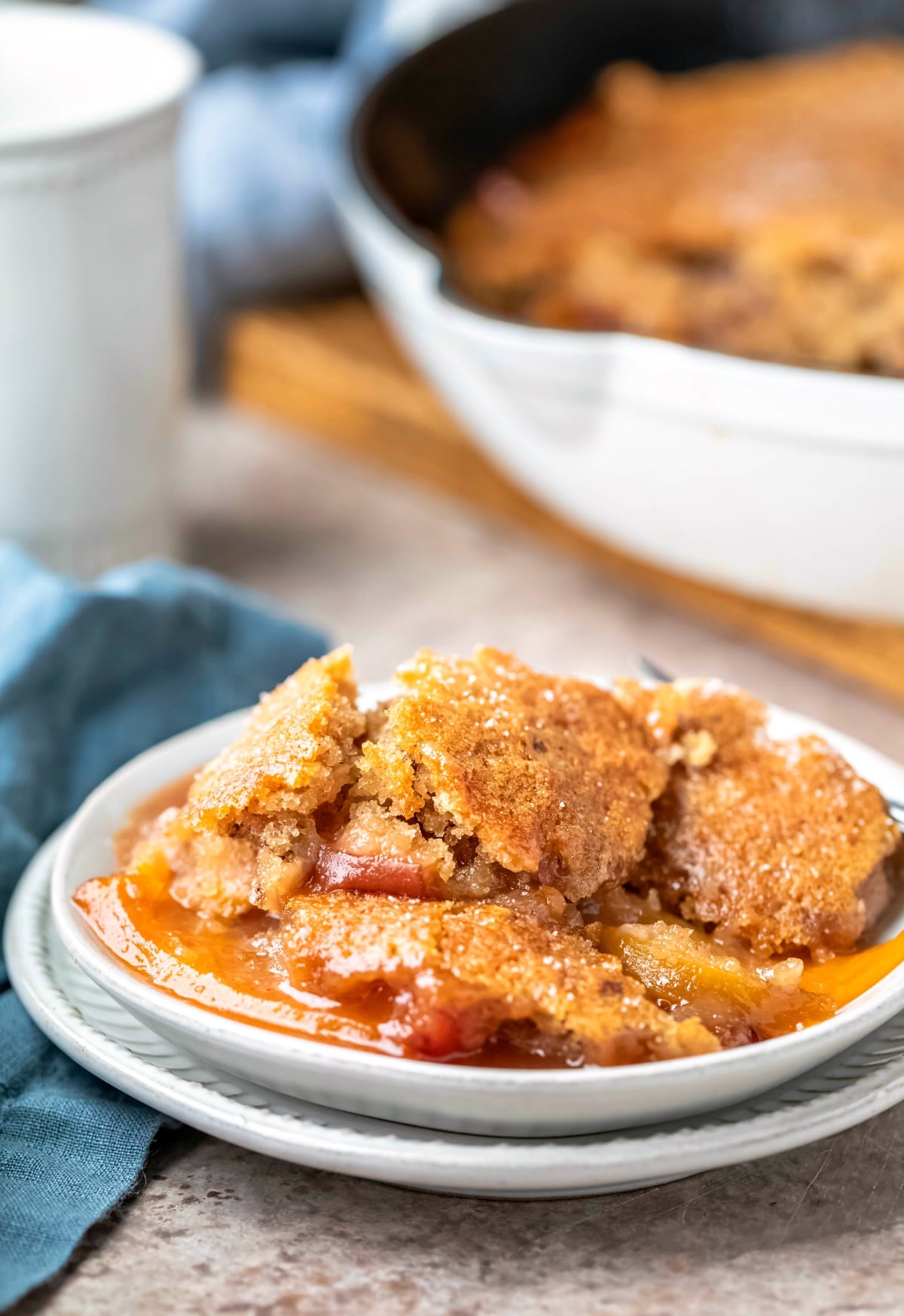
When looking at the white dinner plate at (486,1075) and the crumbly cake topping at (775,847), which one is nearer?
the white dinner plate at (486,1075)

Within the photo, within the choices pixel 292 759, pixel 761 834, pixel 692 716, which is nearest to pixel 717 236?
pixel 692 716

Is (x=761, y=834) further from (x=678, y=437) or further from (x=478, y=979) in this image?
(x=678, y=437)

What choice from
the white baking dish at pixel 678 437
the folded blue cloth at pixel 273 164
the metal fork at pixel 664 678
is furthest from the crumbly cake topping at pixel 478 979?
the folded blue cloth at pixel 273 164

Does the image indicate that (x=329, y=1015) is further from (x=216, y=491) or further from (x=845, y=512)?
(x=216, y=491)

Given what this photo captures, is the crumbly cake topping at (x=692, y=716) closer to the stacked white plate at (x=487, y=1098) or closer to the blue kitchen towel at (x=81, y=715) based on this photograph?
the stacked white plate at (x=487, y=1098)

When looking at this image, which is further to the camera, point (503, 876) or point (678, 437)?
point (678, 437)

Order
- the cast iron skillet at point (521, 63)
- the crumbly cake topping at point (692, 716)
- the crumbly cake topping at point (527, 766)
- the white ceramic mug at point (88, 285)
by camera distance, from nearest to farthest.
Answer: the crumbly cake topping at point (527, 766) → the crumbly cake topping at point (692, 716) → the white ceramic mug at point (88, 285) → the cast iron skillet at point (521, 63)

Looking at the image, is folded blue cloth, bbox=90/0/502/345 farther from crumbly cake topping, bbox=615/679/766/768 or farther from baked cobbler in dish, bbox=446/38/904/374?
crumbly cake topping, bbox=615/679/766/768
